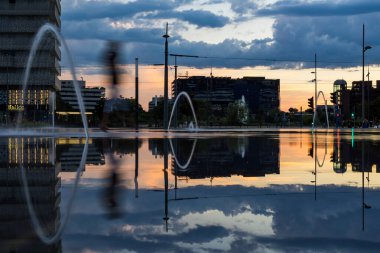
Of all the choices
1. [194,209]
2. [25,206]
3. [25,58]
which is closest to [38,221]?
[25,206]

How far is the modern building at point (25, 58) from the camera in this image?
98.1 meters

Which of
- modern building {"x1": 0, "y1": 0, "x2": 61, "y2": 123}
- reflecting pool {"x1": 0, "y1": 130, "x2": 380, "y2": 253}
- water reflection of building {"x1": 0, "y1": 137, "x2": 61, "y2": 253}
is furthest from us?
modern building {"x1": 0, "y1": 0, "x2": 61, "y2": 123}

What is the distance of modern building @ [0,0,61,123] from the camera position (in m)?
98.1

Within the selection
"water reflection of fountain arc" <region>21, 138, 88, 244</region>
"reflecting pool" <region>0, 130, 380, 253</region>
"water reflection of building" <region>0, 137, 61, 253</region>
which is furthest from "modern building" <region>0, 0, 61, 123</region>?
"water reflection of fountain arc" <region>21, 138, 88, 244</region>

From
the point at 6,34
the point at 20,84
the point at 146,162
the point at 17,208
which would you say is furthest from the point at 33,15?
the point at 17,208

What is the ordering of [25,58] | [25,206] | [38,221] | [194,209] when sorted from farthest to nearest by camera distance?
[25,58] → [25,206] → [194,209] → [38,221]

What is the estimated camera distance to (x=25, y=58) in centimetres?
10150

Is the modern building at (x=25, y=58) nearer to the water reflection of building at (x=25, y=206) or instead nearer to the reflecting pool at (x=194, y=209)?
the water reflection of building at (x=25, y=206)

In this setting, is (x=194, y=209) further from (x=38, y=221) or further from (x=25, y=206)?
(x=25, y=206)

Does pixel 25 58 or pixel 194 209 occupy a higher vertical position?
pixel 25 58

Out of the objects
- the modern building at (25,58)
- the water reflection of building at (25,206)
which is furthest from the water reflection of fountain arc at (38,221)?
the modern building at (25,58)

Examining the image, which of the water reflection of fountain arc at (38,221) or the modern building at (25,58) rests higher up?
the modern building at (25,58)

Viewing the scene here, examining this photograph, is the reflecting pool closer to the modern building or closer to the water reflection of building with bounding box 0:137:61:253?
the water reflection of building with bounding box 0:137:61:253

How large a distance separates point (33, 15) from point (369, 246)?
326 ft
